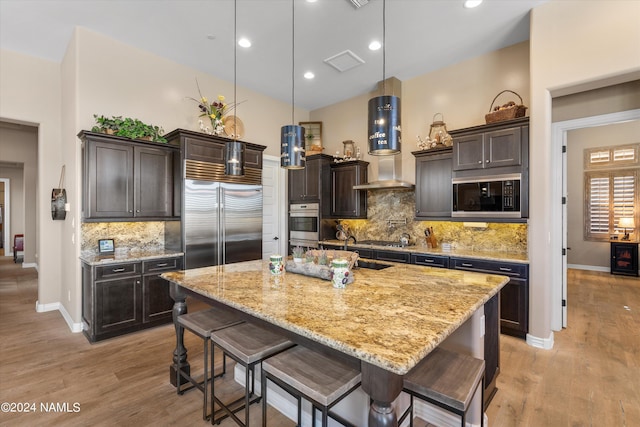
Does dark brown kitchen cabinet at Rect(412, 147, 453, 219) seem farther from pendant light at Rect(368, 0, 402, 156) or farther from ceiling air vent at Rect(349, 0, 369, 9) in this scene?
pendant light at Rect(368, 0, 402, 156)

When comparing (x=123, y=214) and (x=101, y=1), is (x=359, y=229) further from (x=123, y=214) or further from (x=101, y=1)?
(x=101, y=1)

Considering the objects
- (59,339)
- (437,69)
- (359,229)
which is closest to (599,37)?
(437,69)

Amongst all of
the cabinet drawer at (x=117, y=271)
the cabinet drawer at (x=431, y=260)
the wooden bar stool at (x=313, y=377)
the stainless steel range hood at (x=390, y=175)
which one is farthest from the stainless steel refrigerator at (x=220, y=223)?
the wooden bar stool at (x=313, y=377)

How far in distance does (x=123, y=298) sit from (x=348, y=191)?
369cm

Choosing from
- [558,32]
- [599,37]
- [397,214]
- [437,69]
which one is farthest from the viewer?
[397,214]

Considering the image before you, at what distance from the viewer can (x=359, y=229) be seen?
5.72 metres

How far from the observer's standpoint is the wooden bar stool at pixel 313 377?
4.50 feet

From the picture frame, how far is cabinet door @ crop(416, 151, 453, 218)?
4.24 metres

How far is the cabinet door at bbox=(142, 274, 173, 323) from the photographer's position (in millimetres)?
3721

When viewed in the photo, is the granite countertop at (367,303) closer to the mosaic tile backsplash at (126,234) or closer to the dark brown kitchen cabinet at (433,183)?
the dark brown kitchen cabinet at (433,183)

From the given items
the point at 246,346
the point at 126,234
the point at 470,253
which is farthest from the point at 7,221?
the point at 470,253

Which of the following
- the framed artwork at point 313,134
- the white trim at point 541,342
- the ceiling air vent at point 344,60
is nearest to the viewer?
the white trim at point 541,342

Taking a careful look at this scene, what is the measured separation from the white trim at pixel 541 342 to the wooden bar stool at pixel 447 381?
2.30 meters

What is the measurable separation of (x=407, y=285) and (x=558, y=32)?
328 centimetres
